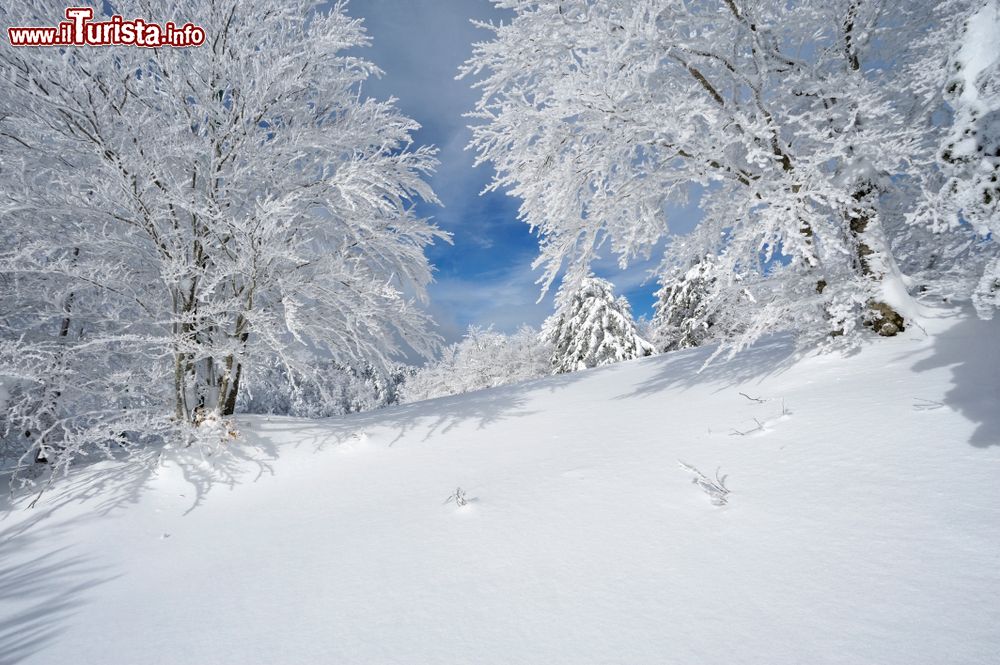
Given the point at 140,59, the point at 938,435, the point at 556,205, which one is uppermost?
the point at 140,59

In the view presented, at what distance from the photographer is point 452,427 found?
18.9ft

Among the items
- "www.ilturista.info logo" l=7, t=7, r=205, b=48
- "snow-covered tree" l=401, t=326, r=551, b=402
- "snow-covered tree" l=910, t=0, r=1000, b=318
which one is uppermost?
"www.ilturista.info logo" l=7, t=7, r=205, b=48

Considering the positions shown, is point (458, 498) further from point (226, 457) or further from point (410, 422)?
point (226, 457)

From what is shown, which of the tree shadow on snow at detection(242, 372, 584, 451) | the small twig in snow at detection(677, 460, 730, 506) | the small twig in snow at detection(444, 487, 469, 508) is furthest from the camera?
the tree shadow on snow at detection(242, 372, 584, 451)

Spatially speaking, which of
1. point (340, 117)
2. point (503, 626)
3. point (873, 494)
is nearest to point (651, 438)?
point (873, 494)

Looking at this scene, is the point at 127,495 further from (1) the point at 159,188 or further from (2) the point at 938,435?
(2) the point at 938,435

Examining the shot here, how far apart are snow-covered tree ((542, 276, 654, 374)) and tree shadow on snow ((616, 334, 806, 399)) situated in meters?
13.5

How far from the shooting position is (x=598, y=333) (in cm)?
2203

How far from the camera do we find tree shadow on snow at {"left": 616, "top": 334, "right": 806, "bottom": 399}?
5332 mm

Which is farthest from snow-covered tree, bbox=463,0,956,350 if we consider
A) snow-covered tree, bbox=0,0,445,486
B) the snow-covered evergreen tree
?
the snow-covered evergreen tree

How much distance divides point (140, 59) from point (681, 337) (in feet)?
66.4

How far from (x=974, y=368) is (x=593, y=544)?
3534mm

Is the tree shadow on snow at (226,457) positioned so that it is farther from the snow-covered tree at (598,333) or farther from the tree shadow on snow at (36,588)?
the snow-covered tree at (598,333)

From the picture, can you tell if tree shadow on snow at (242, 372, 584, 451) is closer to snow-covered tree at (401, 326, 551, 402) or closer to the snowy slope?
the snowy slope
